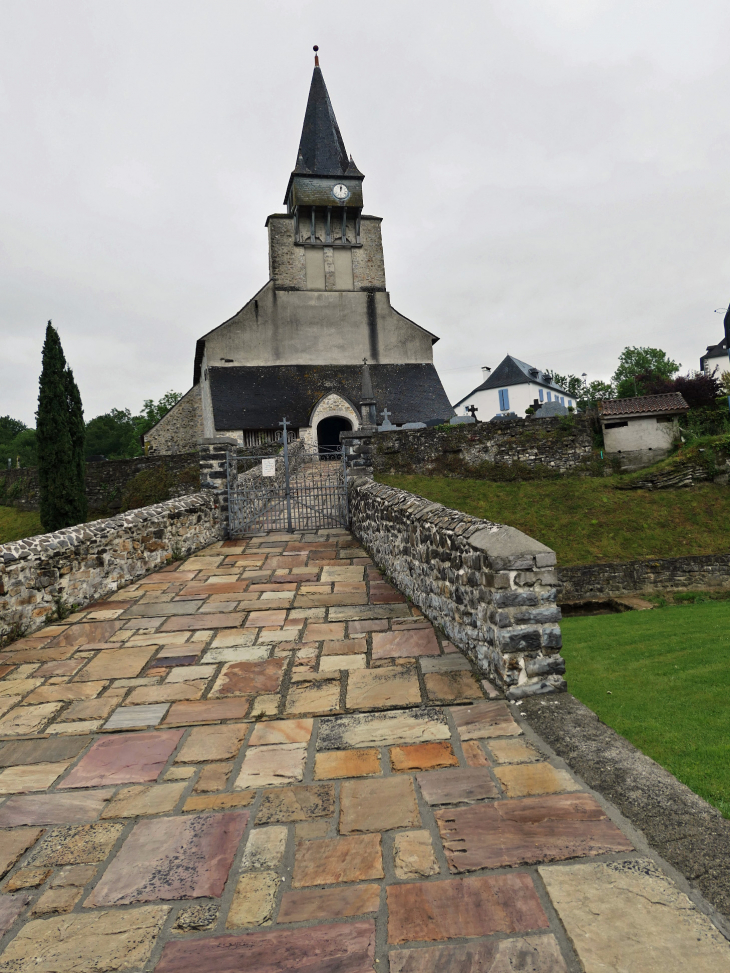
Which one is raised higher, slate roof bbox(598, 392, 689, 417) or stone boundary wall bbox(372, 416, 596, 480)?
slate roof bbox(598, 392, 689, 417)

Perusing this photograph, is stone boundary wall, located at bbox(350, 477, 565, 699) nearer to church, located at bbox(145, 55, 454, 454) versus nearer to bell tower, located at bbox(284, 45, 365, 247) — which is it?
church, located at bbox(145, 55, 454, 454)

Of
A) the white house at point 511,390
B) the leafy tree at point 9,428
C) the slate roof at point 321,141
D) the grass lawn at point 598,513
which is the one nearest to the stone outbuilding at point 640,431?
the grass lawn at point 598,513

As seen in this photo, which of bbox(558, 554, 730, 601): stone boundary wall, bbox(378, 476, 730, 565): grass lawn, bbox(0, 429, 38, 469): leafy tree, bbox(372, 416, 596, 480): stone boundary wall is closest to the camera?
bbox(558, 554, 730, 601): stone boundary wall

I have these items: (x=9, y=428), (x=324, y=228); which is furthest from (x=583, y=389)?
(x=9, y=428)

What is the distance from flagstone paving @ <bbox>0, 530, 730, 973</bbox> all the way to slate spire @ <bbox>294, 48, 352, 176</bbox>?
32434 millimetres

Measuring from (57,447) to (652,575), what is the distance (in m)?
18.8

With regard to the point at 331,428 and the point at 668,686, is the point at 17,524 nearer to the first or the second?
the point at 331,428

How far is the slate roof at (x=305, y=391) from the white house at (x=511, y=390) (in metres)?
16.9

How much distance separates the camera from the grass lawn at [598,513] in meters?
14.0

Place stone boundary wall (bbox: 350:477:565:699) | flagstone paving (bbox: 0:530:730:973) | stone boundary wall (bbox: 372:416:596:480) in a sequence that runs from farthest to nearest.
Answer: stone boundary wall (bbox: 372:416:596:480) → stone boundary wall (bbox: 350:477:565:699) → flagstone paving (bbox: 0:530:730:973)

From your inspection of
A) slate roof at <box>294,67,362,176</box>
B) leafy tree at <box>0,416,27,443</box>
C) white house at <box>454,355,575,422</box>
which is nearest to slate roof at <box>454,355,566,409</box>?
white house at <box>454,355,575,422</box>

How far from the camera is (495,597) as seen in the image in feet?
12.5

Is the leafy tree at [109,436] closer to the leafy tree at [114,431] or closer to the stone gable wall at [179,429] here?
the leafy tree at [114,431]

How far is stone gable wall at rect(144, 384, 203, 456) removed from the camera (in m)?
29.4
